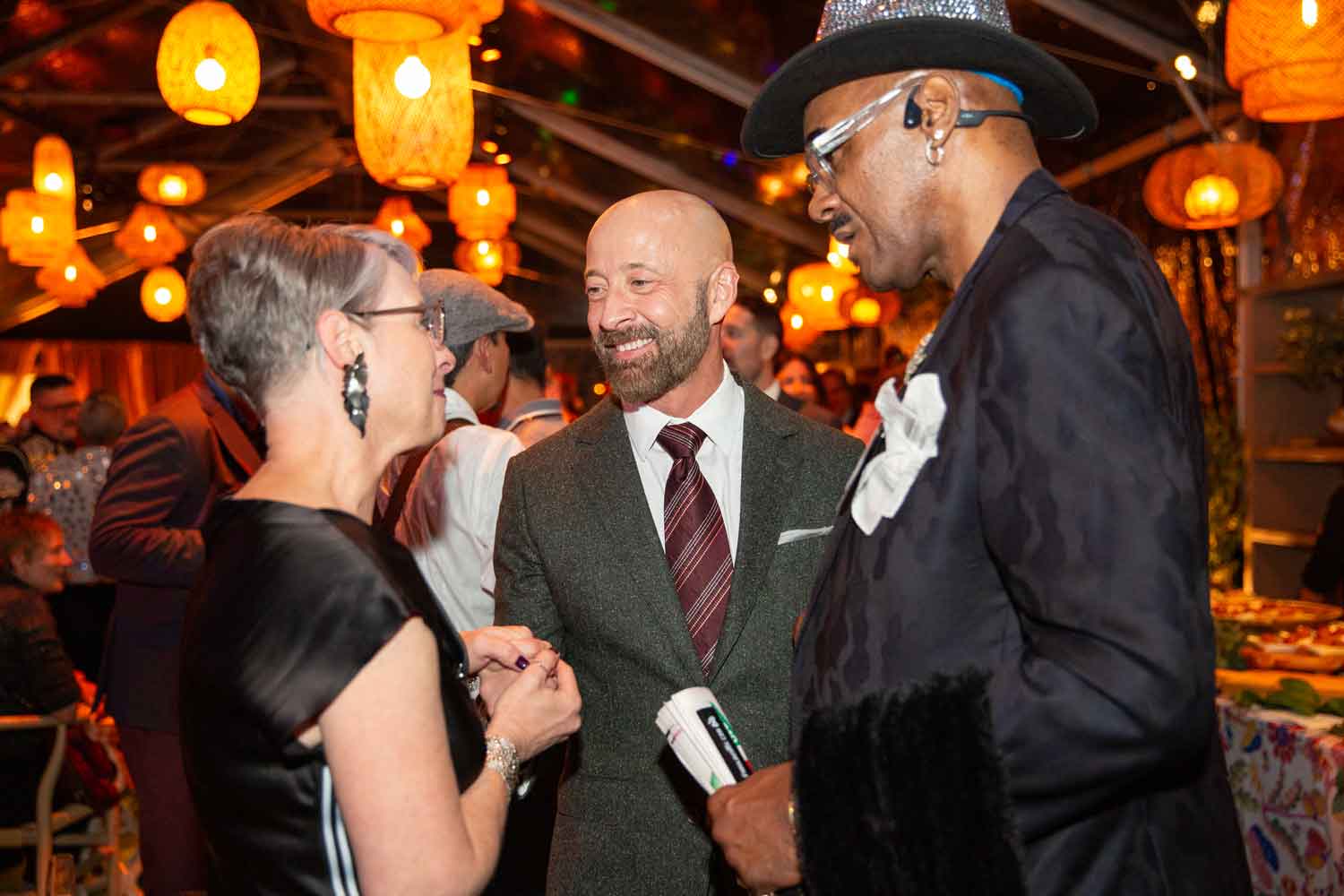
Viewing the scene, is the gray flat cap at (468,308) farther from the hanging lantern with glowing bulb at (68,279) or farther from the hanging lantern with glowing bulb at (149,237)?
the hanging lantern with glowing bulb at (68,279)

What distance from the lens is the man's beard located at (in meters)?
2.43

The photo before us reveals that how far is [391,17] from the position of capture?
14.1 feet

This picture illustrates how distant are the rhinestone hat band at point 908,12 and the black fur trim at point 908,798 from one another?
0.77 m

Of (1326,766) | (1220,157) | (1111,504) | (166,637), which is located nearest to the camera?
(1111,504)

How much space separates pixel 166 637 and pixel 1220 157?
531 centimetres

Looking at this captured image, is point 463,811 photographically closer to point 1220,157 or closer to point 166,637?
point 166,637

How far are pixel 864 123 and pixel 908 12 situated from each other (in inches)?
5.7

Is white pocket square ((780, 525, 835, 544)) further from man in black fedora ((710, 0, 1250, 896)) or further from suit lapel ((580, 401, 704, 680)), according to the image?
man in black fedora ((710, 0, 1250, 896))

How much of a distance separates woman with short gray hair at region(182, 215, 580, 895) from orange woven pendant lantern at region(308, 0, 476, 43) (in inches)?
104

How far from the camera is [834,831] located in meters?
Result: 1.27

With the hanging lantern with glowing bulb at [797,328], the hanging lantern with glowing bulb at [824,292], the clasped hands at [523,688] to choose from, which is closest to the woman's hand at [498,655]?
the clasped hands at [523,688]

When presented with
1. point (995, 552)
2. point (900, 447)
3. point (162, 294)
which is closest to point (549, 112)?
point (162, 294)

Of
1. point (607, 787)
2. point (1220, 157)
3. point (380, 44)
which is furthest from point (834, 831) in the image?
point (1220, 157)

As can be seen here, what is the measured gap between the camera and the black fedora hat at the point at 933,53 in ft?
4.63
